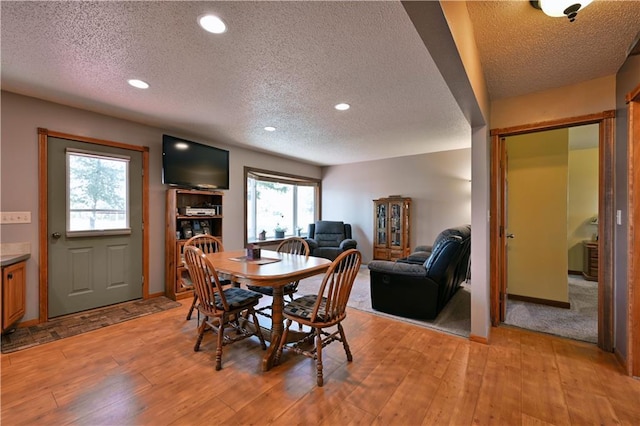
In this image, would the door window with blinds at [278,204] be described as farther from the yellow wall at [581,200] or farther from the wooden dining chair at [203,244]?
the yellow wall at [581,200]

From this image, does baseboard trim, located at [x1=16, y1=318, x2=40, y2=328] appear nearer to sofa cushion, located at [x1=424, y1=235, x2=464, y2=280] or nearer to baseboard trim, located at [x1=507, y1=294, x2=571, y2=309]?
sofa cushion, located at [x1=424, y1=235, x2=464, y2=280]

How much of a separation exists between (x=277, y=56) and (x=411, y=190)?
4367mm

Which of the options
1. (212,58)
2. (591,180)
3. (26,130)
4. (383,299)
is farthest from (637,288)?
(26,130)

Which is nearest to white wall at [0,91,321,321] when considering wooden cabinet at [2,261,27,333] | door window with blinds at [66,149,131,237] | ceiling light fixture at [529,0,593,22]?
wooden cabinet at [2,261,27,333]

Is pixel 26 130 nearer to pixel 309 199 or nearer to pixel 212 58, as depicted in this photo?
pixel 212 58

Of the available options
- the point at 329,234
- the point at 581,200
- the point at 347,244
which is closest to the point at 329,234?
the point at 329,234

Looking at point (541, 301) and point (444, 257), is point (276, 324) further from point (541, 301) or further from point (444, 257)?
point (541, 301)

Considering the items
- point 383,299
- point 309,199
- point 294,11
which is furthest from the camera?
point 309,199

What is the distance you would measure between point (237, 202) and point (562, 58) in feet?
14.8

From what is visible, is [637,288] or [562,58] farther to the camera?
[562,58]

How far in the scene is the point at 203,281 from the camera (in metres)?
2.15

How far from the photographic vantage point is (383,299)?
325 centimetres

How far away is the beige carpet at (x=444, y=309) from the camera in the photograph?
2854mm

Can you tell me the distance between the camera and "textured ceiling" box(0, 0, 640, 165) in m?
1.63
